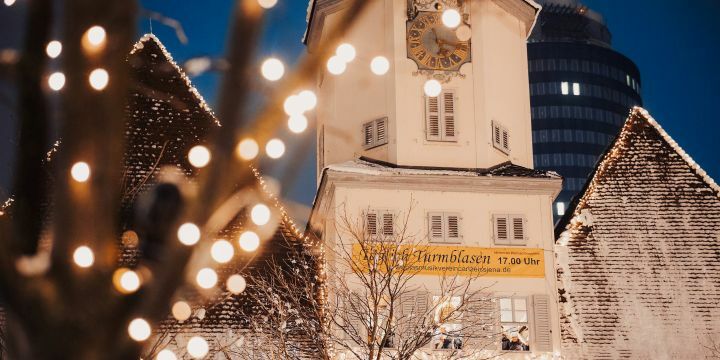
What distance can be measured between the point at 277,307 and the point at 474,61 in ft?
23.1

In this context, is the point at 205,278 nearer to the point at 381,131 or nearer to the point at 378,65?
the point at 378,65

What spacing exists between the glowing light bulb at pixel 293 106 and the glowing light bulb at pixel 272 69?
0.20 metres

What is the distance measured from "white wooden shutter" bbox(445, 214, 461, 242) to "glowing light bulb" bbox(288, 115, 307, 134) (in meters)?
15.8

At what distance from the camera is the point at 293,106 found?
17.3ft

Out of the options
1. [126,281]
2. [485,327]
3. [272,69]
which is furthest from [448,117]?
[126,281]

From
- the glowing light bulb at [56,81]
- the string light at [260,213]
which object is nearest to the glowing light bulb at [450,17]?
the string light at [260,213]

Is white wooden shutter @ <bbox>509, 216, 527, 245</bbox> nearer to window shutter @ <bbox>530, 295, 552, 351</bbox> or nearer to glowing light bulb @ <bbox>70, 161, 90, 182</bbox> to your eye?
window shutter @ <bbox>530, 295, 552, 351</bbox>

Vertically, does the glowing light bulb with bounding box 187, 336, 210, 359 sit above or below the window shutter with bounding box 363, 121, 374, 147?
below

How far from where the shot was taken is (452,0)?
22.9 meters

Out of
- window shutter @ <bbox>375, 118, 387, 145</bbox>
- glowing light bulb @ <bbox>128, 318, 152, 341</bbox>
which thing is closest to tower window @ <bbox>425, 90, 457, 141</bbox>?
window shutter @ <bbox>375, 118, 387, 145</bbox>

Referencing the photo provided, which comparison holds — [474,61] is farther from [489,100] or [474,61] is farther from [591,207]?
[591,207]

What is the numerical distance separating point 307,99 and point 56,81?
1341 mm

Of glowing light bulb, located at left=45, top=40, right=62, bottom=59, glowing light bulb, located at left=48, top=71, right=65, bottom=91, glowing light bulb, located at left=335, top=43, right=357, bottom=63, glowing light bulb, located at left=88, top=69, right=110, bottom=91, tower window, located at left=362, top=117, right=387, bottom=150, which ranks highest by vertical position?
tower window, located at left=362, top=117, right=387, bottom=150

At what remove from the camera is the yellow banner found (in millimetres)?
21188
